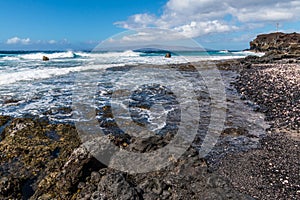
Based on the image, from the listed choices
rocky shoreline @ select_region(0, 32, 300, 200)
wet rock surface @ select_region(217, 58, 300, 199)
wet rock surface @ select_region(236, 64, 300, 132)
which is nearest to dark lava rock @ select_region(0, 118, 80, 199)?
rocky shoreline @ select_region(0, 32, 300, 200)

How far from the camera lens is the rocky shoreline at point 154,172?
4152 millimetres

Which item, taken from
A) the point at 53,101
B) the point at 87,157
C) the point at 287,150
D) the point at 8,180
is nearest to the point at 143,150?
the point at 87,157

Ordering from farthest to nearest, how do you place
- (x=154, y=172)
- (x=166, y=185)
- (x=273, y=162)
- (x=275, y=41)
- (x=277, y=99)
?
1. (x=275, y=41)
2. (x=277, y=99)
3. (x=273, y=162)
4. (x=154, y=172)
5. (x=166, y=185)

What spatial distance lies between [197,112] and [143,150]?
19.0 ft

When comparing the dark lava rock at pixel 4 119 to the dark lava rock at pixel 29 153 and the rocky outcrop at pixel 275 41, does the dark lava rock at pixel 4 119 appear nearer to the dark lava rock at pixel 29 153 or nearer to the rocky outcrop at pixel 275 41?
the dark lava rock at pixel 29 153

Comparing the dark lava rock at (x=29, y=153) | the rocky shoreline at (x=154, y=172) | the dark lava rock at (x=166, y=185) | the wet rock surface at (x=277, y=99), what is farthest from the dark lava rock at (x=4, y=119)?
the wet rock surface at (x=277, y=99)

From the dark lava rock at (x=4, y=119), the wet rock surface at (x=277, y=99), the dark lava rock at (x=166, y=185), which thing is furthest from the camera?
the wet rock surface at (x=277, y=99)

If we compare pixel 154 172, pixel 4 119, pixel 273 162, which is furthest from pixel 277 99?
pixel 4 119

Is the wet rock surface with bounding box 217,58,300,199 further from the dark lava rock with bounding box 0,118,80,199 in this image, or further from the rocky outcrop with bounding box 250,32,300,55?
the rocky outcrop with bounding box 250,32,300,55

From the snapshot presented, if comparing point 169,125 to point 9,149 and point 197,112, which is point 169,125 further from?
point 9,149

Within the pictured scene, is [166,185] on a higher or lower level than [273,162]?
higher

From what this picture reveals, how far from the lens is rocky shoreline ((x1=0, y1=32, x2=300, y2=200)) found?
415cm

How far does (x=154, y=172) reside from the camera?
4781 mm

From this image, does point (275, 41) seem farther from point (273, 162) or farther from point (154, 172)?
point (154, 172)
